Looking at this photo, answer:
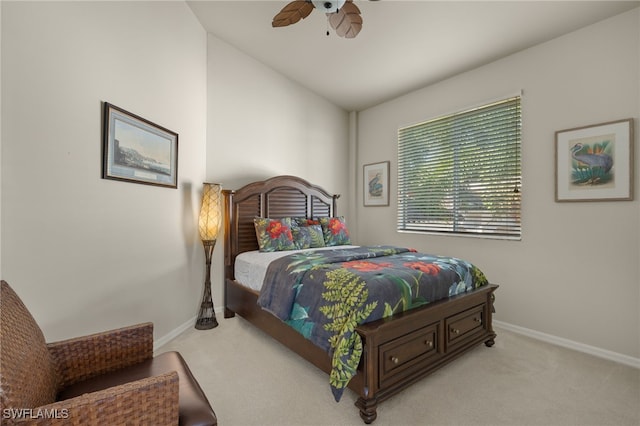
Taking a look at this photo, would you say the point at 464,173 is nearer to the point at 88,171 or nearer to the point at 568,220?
the point at 568,220

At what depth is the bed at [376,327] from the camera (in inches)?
65.1

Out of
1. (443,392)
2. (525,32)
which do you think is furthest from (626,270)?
(525,32)

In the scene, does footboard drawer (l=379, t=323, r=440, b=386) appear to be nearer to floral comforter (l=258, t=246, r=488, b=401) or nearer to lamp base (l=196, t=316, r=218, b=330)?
floral comforter (l=258, t=246, r=488, b=401)

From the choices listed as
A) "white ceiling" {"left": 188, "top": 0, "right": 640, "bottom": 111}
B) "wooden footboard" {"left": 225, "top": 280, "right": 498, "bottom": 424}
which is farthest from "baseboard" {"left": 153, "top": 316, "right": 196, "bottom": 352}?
"white ceiling" {"left": 188, "top": 0, "right": 640, "bottom": 111}

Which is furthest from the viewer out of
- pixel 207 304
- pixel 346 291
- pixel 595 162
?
pixel 207 304

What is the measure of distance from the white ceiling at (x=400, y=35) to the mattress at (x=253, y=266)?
231cm

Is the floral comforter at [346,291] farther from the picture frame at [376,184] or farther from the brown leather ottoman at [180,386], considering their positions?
the picture frame at [376,184]

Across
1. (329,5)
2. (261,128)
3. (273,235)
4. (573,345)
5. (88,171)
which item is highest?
(329,5)

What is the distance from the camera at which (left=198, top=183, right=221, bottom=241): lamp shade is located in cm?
283

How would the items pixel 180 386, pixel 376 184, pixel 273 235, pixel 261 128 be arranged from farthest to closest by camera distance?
pixel 376 184
pixel 261 128
pixel 273 235
pixel 180 386

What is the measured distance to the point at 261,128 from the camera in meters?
3.65

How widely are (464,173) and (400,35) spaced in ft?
5.65

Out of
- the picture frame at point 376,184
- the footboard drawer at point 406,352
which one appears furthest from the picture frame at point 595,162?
the picture frame at point 376,184

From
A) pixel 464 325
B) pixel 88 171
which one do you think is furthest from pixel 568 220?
pixel 88 171
